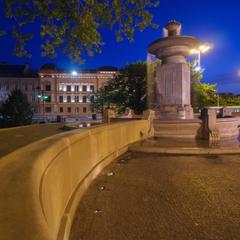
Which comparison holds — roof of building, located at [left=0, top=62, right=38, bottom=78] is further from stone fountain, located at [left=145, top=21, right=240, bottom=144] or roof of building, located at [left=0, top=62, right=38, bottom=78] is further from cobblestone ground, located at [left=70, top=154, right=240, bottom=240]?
cobblestone ground, located at [left=70, top=154, right=240, bottom=240]

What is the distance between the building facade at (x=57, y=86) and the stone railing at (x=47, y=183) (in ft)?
262

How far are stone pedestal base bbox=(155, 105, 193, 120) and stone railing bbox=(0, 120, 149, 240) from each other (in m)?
11.7

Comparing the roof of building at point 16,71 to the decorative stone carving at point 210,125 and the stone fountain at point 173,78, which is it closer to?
the stone fountain at point 173,78

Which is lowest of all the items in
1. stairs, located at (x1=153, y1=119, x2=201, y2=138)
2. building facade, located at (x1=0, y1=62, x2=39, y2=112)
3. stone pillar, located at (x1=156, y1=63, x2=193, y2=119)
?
stairs, located at (x1=153, y1=119, x2=201, y2=138)

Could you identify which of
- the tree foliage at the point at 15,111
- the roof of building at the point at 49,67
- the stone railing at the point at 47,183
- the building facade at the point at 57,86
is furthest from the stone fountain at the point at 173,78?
the roof of building at the point at 49,67

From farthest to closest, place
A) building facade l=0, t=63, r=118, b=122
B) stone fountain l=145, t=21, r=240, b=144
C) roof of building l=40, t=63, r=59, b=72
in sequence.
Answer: roof of building l=40, t=63, r=59, b=72, building facade l=0, t=63, r=118, b=122, stone fountain l=145, t=21, r=240, b=144

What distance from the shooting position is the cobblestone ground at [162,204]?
14.6 ft

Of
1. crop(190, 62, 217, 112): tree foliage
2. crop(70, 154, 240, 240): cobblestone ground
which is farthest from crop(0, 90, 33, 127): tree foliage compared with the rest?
crop(70, 154, 240, 240): cobblestone ground

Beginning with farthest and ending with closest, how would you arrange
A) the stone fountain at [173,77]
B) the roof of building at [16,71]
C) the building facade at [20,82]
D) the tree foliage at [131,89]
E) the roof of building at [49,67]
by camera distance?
1. the roof of building at [49,67]
2. the roof of building at [16,71]
3. the building facade at [20,82]
4. the tree foliage at [131,89]
5. the stone fountain at [173,77]

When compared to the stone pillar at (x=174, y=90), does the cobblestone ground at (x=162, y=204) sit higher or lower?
lower

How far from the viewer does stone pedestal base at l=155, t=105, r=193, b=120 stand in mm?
19891

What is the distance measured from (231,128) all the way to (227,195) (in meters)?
12.6

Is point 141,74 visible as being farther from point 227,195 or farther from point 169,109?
point 227,195

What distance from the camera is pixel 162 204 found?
5.69 meters
